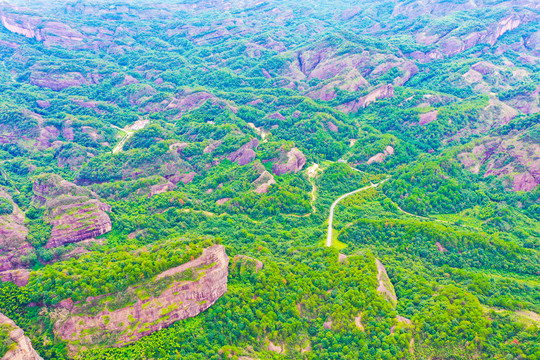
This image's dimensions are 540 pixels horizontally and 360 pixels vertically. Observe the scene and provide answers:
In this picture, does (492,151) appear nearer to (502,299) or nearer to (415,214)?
(415,214)

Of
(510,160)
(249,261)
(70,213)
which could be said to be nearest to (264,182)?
(249,261)

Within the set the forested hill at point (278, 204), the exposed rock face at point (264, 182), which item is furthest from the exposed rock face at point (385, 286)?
the exposed rock face at point (264, 182)

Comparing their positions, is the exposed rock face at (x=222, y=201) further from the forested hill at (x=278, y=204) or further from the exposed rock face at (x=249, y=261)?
the exposed rock face at (x=249, y=261)

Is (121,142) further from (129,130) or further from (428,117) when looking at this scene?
(428,117)

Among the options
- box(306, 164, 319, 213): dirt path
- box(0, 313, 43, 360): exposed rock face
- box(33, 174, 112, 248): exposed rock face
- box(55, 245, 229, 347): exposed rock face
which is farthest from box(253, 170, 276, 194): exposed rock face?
box(0, 313, 43, 360): exposed rock face

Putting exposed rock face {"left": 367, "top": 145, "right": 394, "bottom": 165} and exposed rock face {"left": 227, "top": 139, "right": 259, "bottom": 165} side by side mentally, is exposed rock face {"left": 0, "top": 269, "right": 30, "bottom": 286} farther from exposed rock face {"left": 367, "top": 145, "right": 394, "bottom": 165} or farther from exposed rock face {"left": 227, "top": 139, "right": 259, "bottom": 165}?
exposed rock face {"left": 367, "top": 145, "right": 394, "bottom": 165}

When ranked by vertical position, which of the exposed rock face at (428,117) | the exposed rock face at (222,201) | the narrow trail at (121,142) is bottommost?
the exposed rock face at (222,201)
